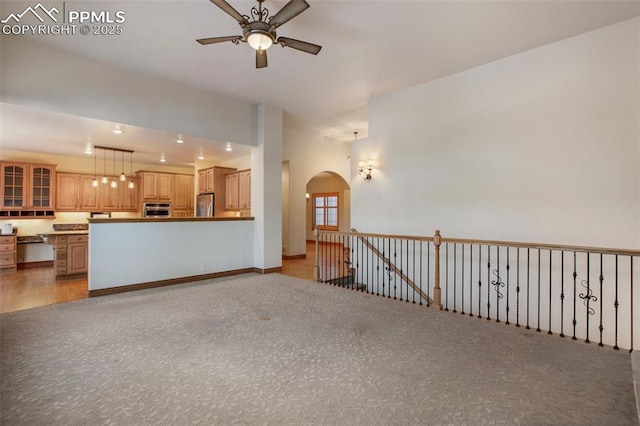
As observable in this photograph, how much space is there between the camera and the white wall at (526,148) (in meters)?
3.82

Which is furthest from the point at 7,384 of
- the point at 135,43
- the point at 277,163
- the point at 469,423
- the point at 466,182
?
the point at 466,182

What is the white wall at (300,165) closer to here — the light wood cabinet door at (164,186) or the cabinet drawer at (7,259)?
the light wood cabinet door at (164,186)

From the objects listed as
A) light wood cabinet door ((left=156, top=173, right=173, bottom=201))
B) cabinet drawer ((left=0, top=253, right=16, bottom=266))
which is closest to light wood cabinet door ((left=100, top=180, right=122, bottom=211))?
light wood cabinet door ((left=156, top=173, right=173, bottom=201))

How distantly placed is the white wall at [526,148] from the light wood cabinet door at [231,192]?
3.67 metres

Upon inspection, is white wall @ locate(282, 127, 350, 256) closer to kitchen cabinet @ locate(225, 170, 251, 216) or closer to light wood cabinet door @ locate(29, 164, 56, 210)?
kitchen cabinet @ locate(225, 170, 251, 216)

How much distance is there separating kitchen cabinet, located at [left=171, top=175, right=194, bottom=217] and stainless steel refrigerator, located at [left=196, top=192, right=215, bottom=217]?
3.43 ft

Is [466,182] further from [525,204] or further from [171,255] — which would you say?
[171,255]

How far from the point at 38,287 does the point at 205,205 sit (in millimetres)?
3726

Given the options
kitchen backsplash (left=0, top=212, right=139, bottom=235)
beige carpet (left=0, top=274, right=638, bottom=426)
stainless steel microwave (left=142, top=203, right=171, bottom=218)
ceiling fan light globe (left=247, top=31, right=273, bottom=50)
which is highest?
ceiling fan light globe (left=247, top=31, right=273, bottom=50)

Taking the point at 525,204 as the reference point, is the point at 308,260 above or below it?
below

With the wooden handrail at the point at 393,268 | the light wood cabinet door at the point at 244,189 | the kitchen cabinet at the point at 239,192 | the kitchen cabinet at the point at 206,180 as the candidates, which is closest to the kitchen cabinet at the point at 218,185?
the kitchen cabinet at the point at 206,180

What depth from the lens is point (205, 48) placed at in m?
4.27

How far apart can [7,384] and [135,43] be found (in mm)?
3999

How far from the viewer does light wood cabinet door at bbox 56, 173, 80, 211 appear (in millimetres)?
7949
